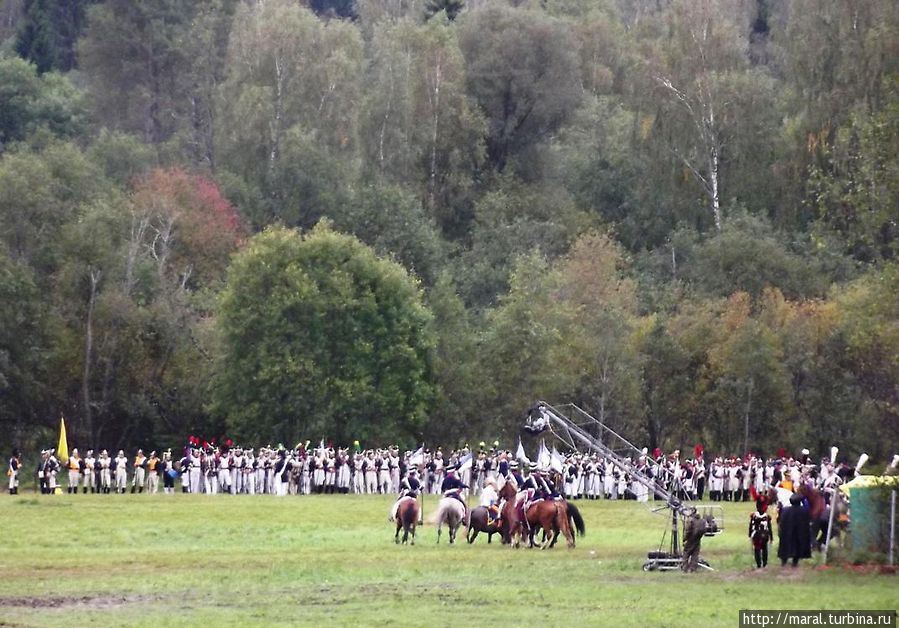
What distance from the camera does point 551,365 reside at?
2800 inches

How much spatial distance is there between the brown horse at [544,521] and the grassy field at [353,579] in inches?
22.6

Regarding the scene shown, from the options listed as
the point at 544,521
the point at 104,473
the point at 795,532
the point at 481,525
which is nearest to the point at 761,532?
the point at 795,532

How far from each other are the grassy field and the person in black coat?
420 millimetres

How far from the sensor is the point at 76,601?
26281mm

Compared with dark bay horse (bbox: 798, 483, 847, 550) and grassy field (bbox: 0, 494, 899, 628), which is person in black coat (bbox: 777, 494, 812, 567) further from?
dark bay horse (bbox: 798, 483, 847, 550)

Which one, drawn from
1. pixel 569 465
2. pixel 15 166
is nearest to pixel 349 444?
pixel 569 465

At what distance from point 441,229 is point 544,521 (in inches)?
2435

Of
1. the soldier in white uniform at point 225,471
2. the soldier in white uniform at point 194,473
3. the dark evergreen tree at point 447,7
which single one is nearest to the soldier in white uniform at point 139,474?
the soldier in white uniform at point 194,473

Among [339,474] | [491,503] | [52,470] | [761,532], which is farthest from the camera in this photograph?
[339,474]

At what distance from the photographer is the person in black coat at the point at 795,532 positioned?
31922 mm

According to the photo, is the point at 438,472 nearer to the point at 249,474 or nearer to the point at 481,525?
the point at 249,474

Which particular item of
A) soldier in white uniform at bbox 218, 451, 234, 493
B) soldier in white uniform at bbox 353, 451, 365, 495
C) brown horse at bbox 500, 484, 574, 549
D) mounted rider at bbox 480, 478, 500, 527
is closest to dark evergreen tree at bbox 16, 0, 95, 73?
soldier in white uniform at bbox 218, 451, 234, 493

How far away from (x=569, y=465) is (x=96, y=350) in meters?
24.0

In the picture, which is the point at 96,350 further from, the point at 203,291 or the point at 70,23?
the point at 70,23
